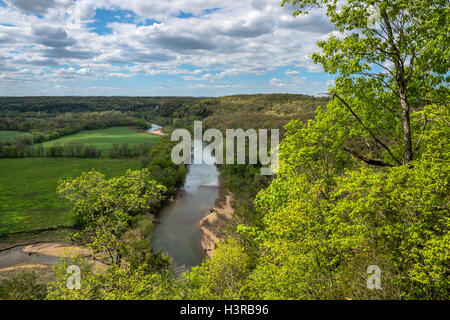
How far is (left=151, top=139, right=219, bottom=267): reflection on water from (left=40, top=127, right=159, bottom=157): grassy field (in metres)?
50.1

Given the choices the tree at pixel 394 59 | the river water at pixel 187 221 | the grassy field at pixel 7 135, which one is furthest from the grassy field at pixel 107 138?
the tree at pixel 394 59

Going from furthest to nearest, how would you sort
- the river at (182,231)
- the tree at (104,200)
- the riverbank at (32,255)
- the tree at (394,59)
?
the river at (182,231)
the riverbank at (32,255)
the tree at (104,200)
the tree at (394,59)

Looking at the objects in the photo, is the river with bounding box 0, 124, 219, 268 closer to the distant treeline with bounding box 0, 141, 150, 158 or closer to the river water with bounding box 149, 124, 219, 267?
the river water with bounding box 149, 124, 219, 267

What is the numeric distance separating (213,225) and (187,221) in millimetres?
5880

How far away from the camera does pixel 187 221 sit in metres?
40.1

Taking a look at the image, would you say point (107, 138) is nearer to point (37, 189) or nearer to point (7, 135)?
point (7, 135)

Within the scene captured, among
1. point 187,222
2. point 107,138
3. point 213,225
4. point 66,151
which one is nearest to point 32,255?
point 187,222

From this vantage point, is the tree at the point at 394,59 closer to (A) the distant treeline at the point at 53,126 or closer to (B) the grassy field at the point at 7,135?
(A) the distant treeline at the point at 53,126

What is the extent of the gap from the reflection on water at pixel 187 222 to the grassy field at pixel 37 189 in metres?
15.4

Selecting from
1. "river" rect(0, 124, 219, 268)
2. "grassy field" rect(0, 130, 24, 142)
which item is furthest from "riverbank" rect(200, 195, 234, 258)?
"grassy field" rect(0, 130, 24, 142)

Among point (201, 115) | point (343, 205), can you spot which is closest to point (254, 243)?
point (343, 205)

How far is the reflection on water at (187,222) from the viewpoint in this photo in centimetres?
3139
